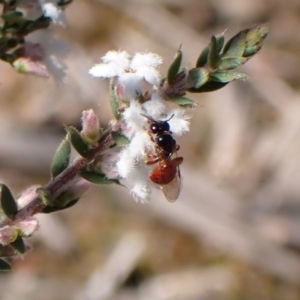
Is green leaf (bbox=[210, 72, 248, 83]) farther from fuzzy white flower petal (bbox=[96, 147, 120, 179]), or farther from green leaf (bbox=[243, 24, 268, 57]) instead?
fuzzy white flower petal (bbox=[96, 147, 120, 179])

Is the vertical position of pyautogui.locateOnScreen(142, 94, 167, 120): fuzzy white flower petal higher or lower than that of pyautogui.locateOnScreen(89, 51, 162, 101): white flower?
lower

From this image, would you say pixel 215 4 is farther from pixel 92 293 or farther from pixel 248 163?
pixel 92 293

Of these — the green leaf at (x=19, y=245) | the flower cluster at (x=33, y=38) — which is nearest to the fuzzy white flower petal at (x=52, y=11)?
the flower cluster at (x=33, y=38)

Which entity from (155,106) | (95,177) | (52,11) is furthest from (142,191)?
(52,11)

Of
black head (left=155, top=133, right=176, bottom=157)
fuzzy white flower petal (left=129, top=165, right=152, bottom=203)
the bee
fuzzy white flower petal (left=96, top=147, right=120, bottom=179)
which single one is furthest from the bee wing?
fuzzy white flower petal (left=96, top=147, right=120, bottom=179)

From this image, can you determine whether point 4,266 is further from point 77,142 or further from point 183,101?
point 183,101

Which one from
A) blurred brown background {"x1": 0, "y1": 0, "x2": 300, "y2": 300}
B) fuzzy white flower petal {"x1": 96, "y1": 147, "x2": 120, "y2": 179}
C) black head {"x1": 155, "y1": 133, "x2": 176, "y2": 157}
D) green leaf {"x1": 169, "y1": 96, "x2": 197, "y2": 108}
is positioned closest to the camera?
Answer: green leaf {"x1": 169, "y1": 96, "x2": 197, "y2": 108}

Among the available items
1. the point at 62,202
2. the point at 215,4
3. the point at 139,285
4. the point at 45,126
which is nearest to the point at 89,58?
the point at 45,126

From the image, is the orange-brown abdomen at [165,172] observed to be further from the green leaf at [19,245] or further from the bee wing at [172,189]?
the green leaf at [19,245]

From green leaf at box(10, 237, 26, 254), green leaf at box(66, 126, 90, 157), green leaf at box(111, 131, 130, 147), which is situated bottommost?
green leaf at box(10, 237, 26, 254)
